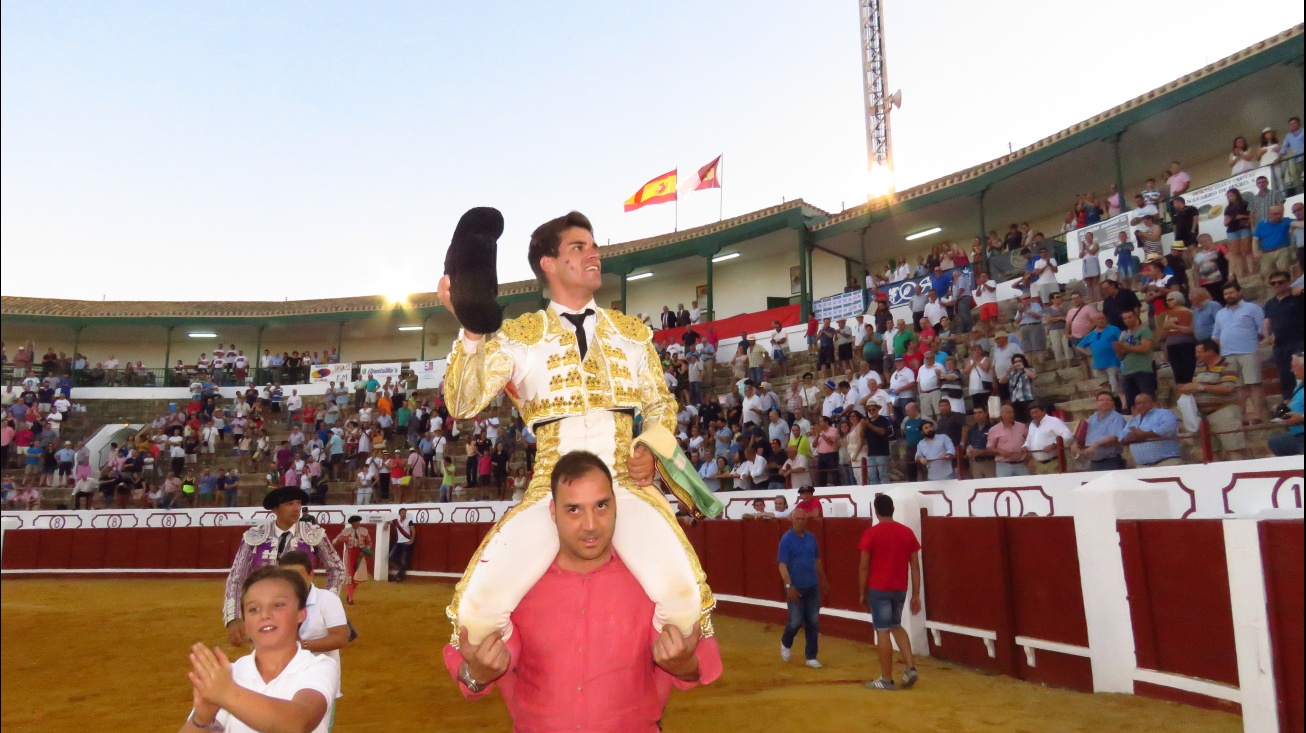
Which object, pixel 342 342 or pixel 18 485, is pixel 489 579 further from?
pixel 342 342

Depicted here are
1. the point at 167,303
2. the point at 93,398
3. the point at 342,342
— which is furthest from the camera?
the point at 342,342

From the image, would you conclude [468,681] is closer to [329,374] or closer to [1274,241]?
[1274,241]

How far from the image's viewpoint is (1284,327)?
233 inches

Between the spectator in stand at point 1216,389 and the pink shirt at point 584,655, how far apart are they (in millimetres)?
5533

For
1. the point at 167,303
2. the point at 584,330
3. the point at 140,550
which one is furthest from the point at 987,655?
the point at 167,303

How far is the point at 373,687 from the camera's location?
642 cm

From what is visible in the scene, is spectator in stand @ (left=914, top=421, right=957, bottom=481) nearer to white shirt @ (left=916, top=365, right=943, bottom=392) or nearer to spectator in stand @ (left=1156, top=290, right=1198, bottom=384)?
white shirt @ (left=916, top=365, right=943, bottom=392)

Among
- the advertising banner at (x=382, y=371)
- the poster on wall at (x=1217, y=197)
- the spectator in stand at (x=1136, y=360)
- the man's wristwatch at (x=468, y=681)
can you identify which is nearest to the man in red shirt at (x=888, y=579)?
the spectator in stand at (x=1136, y=360)

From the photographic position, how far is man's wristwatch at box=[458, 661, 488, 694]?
7.13ft

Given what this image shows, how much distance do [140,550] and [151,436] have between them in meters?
4.35

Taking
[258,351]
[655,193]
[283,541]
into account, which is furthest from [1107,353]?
[258,351]

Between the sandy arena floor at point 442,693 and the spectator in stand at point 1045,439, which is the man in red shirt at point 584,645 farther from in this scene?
the spectator in stand at point 1045,439

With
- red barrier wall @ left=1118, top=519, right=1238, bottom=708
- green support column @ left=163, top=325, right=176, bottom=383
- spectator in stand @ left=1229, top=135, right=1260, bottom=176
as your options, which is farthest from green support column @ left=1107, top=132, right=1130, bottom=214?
green support column @ left=163, top=325, right=176, bottom=383

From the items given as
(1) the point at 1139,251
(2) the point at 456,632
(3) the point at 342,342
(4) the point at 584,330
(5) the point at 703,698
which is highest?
(3) the point at 342,342
